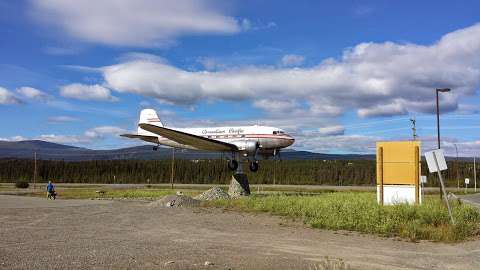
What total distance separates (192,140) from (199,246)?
2361 centimetres

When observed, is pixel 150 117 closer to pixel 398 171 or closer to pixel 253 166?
pixel 253 166

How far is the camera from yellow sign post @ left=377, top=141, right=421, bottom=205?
2414 cm

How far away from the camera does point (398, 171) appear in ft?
80.6

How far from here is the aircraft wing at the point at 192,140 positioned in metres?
36.2

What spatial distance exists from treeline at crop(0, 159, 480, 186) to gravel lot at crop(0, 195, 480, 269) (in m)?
76.6

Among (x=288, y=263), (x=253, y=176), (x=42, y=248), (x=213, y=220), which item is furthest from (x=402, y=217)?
(x=253, y=176)

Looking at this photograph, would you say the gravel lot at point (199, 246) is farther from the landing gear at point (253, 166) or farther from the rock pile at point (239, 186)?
the landing gear at point (253, 166)

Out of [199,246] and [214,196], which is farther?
[214,196]

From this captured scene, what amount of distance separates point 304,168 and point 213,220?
97.8m

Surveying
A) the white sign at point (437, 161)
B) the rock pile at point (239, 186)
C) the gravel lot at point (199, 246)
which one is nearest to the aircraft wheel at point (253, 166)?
the rock pile at point (239, 186)

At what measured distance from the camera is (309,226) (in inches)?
787

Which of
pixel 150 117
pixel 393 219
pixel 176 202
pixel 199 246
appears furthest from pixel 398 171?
pixel 150 117

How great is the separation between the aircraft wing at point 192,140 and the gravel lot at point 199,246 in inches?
542

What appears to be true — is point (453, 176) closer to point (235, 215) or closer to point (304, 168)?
point (304, 168)
